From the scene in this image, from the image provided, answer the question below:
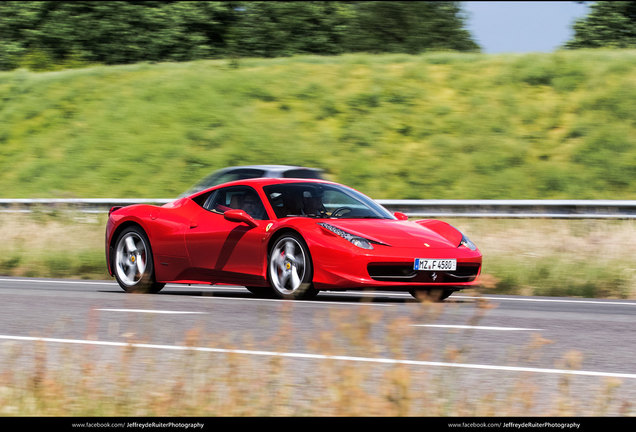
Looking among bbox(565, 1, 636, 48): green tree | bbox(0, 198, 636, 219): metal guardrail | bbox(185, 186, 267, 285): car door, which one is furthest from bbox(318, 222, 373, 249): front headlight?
bbox(565, 1, 636, 48): green tree

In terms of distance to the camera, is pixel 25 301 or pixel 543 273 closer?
pixel 25 301

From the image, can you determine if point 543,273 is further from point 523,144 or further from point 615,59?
point 615,59

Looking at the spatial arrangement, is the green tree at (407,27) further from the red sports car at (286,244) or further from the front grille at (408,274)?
the front grille at (408,274)

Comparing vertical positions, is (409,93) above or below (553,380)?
below

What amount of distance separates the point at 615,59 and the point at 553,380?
2723cm

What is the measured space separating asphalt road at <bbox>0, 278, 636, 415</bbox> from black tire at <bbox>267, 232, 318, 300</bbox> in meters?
0.16

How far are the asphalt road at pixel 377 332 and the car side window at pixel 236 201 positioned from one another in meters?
0.98

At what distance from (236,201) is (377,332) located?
4058 millimetres

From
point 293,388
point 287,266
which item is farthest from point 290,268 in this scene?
point 293,388

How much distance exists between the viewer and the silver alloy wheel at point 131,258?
12.8 metres

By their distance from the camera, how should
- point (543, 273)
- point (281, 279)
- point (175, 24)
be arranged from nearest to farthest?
point (281, 279), point (543, 273), point (175, 24)

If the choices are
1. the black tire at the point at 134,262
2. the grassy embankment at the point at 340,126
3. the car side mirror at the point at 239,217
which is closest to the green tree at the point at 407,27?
the grassy embankment at the point at 340,126

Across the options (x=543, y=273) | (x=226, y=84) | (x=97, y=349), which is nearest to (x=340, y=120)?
(x=226, y=84)

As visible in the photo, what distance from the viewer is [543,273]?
577 inches
